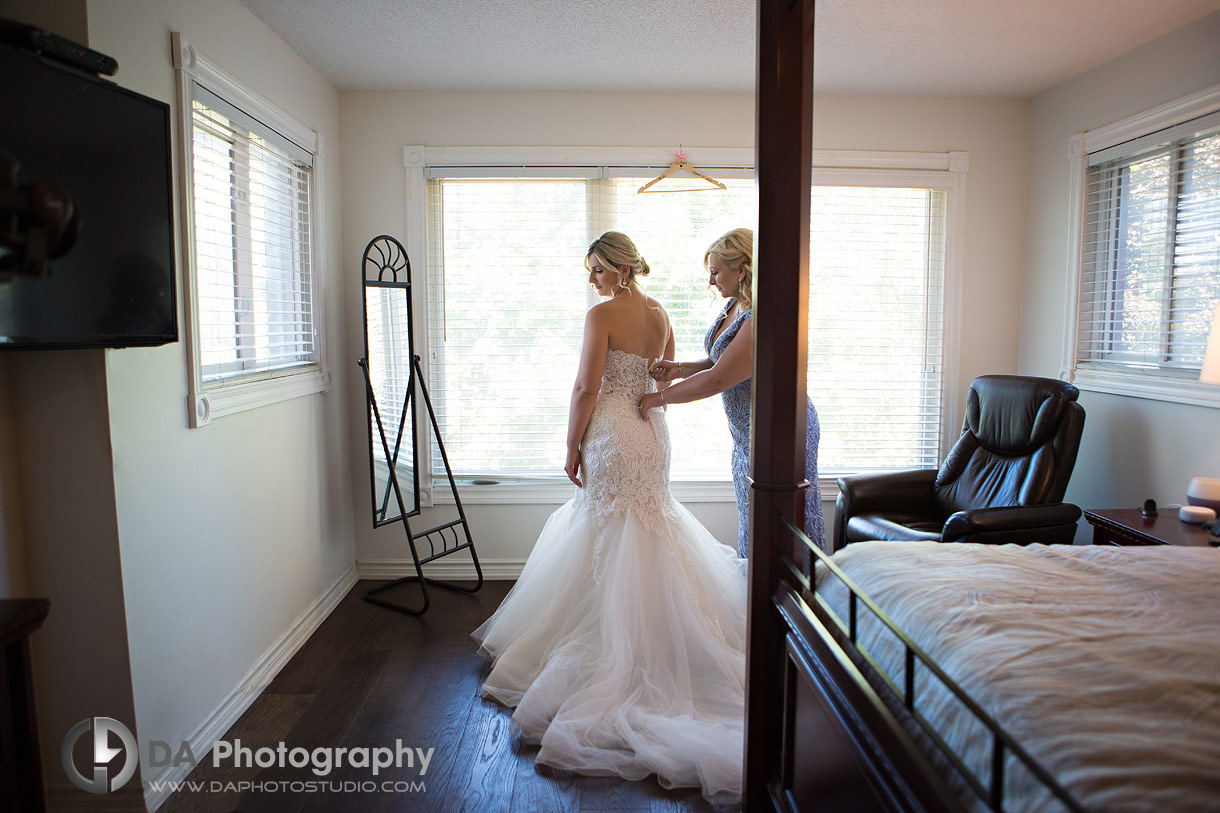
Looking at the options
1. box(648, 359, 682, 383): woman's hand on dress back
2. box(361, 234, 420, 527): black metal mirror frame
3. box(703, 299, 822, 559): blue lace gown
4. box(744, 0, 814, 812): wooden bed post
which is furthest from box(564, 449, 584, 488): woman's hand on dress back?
box(744, 0, 814, 812): wooden bed post

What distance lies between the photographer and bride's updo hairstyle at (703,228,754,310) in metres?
2.90

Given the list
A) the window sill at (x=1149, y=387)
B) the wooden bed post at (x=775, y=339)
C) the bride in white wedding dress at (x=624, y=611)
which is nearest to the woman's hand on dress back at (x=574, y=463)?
the bride in white wedding dress at (x=624, y=611)

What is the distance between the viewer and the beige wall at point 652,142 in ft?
13.2

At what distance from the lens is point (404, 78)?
3797mm

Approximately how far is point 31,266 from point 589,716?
1.93 metres

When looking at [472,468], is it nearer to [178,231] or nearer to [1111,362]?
[178,231]

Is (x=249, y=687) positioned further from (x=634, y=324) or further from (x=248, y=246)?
(x=634, y=324)

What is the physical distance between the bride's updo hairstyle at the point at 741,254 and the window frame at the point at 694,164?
4.27 ft

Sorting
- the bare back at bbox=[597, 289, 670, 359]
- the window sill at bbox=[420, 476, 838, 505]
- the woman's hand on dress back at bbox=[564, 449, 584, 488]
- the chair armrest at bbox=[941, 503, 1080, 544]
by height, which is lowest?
the window sill at bbox=[420, 476, 838, 505]

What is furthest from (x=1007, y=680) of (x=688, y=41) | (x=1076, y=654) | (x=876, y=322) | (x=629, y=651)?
(x=876, y=322)

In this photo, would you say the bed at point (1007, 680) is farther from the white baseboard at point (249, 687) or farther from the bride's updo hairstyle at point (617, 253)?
the white baseboard at point (249, 687)

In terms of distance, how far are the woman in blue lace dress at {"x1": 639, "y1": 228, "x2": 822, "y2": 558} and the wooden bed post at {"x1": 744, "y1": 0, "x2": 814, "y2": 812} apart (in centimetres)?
102

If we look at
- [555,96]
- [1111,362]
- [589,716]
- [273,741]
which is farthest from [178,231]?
[1111,362]

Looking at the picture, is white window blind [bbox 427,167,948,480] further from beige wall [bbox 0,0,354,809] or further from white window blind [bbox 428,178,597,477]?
beige wall [bbox 0,0,354,809]
